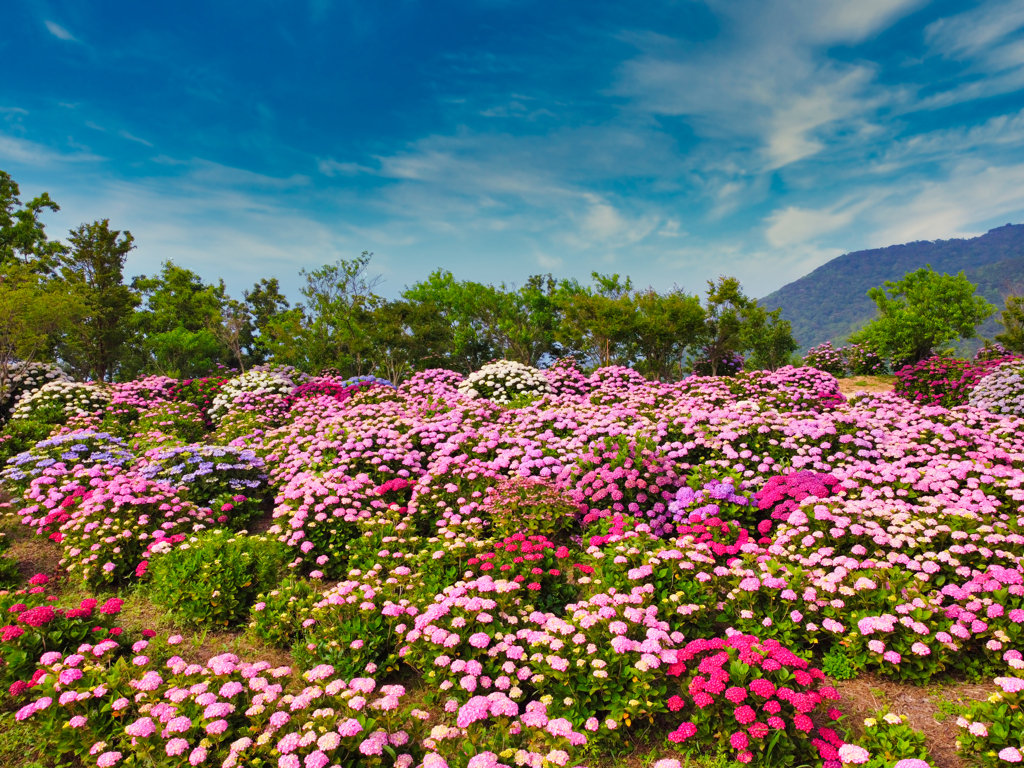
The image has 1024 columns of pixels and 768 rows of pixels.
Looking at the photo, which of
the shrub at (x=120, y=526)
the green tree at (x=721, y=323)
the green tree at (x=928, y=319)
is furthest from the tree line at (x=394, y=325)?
the shrub at (x=120, y=526)

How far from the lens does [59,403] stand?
53.9 feet

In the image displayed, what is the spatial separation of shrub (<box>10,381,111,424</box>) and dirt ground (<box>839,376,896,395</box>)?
32.5 m

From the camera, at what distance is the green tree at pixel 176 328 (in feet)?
127

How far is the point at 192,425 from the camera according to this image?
15812 mm

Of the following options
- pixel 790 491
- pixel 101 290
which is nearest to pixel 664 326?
pixel 790 491

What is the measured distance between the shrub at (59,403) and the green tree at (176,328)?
1873cm

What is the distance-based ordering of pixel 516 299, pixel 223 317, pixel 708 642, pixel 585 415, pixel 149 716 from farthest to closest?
pixel 516 299 → pixel 223 317 → pixel 585 415 → pixel 708 642 → pixel 149 716

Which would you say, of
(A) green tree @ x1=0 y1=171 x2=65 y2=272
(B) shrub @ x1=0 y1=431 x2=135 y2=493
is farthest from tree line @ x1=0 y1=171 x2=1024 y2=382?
(B) shrub @ x1=0 y1=431 x2=135 y2=493

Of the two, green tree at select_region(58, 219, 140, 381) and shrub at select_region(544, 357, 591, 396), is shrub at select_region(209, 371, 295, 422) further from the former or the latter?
green tree at select_region(58, 219, 140, 381)

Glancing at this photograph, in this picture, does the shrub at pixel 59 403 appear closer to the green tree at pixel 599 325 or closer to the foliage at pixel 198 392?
the foliage at pixel 198 392

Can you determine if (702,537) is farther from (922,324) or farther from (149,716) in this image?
(922,324)

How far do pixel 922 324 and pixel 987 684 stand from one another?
3069 centimetres

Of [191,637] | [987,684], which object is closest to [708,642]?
[987,684]

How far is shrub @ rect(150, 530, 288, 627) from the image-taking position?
6348mm
